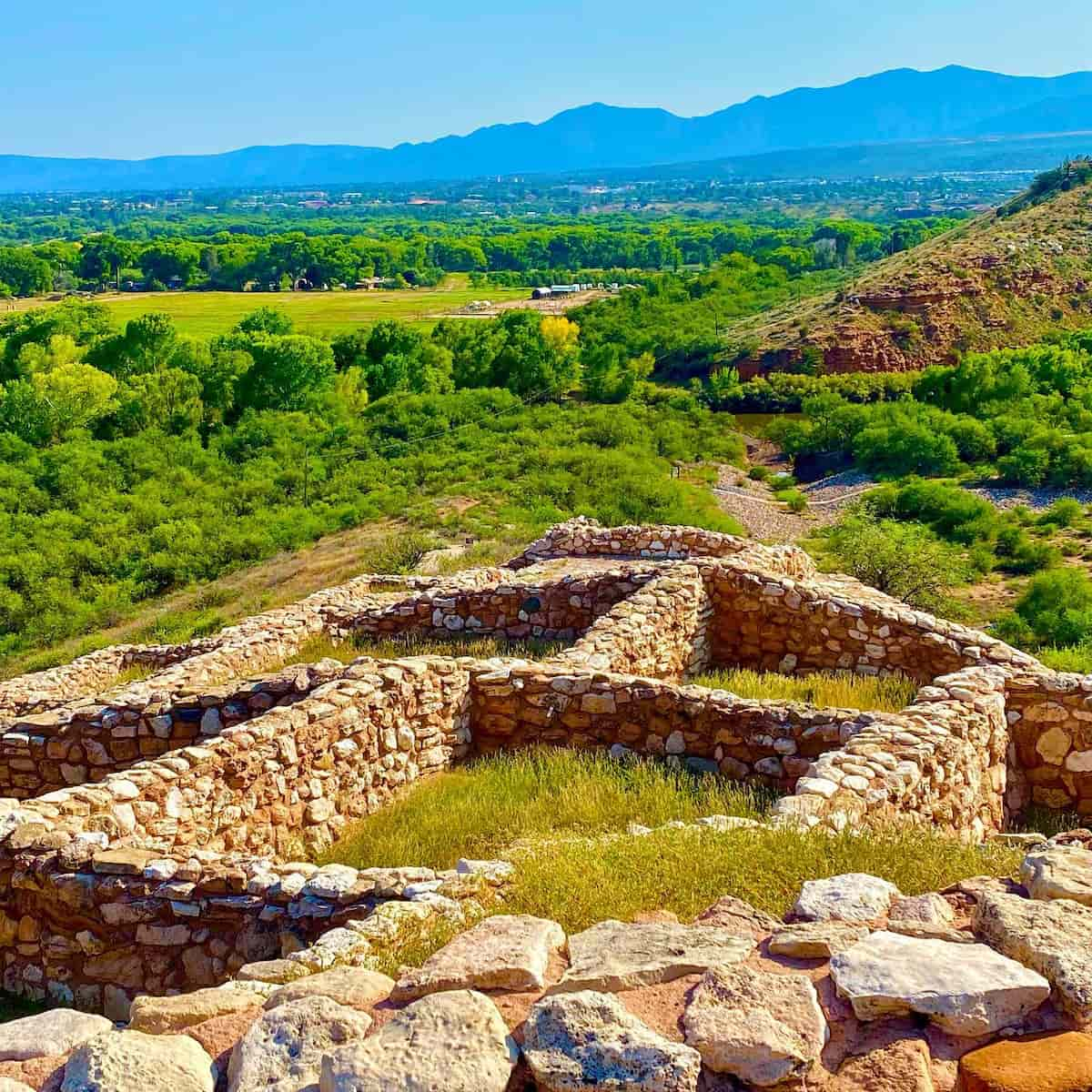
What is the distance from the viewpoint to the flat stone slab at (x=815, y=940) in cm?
449

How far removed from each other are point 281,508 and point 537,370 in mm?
28777

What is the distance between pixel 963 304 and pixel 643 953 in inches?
3304

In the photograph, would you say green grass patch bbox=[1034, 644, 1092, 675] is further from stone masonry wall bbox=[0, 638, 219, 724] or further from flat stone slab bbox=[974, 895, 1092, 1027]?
flat stone slab bbox=[974, 895, 1092, 1027]

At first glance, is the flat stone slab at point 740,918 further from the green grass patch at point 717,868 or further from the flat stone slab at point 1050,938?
the flat stone slab at point 1050,938

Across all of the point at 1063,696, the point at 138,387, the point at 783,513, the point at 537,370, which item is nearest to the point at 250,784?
the point at 1063,696

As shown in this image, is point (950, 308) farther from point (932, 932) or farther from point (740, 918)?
point (932, 932)

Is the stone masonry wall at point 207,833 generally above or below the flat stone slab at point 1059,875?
below

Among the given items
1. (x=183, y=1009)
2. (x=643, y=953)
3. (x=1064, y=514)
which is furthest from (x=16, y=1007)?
(x=1064, y=514)

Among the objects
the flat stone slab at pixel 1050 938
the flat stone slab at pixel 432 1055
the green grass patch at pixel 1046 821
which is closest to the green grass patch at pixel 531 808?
the green grass patch at pixel 1046 821

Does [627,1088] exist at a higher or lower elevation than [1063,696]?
higher

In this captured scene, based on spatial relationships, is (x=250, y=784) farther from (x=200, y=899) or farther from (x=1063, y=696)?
(x=1063, y=696)

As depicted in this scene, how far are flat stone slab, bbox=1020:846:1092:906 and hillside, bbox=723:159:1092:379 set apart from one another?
73.9 metres

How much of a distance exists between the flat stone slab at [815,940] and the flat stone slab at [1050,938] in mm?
506

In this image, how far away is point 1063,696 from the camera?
30.1 ft
